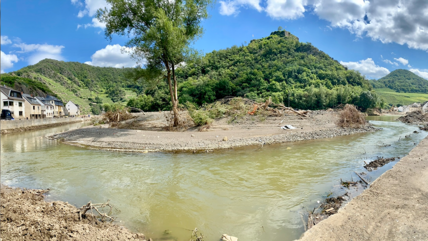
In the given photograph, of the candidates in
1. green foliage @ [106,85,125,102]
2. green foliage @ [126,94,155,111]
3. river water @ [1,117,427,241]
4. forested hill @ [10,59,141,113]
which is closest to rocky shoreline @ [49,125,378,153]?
river water @ [1,117,427,241]

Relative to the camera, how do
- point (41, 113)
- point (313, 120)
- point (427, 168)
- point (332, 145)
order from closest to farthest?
point (427, 168), point (332, 145), point (313, 120), point (41, 113)

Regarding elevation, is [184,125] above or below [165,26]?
below

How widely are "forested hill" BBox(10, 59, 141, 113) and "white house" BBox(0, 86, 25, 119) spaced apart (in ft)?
171

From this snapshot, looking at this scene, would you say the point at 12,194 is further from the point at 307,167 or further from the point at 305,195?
the point at 307,167

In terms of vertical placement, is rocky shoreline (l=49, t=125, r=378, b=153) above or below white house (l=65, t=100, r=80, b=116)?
below

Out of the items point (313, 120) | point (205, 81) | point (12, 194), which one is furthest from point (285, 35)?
point (12, 194)

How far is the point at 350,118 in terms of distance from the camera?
2378 centimetres

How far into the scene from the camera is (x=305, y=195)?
6.78 m

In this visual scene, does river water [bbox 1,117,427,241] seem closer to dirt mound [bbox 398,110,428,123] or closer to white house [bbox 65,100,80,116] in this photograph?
dirt mound [bbox 398,110,428,123]

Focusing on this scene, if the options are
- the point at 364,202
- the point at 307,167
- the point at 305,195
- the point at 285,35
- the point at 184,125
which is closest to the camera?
the point at 364,202

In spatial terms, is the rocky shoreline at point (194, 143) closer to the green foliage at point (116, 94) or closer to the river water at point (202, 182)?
the river water at point (202, 182)

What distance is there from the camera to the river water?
5.29m

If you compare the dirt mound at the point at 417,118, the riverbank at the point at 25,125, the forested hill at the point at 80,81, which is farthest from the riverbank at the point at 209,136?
the forested hill at the point at 80,81

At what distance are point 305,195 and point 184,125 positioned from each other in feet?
50.9
